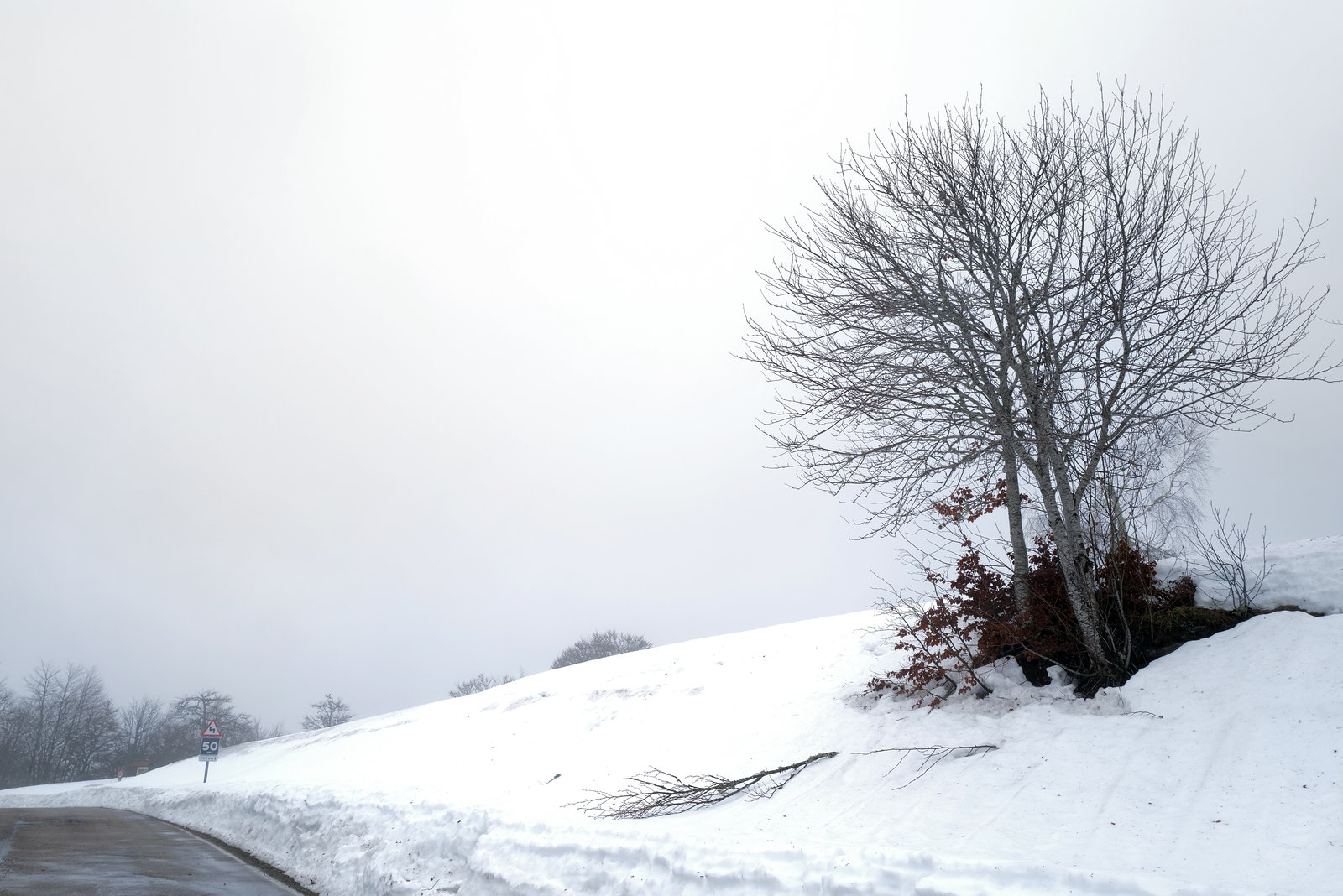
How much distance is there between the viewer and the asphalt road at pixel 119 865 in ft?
27.7

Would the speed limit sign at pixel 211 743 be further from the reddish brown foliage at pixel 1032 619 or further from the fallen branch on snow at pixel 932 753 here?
the fallen branch on snow at pixel 932 753

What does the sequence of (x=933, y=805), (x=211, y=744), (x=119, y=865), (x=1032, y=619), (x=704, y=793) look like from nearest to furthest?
(x=933, y=805) → (x=1032, y=619) → (x=704, y=793) → (x=119, y=865) → (x=211, y=744)

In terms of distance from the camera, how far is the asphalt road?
8.45 metres

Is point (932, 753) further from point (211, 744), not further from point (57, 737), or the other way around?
point (57, 737)

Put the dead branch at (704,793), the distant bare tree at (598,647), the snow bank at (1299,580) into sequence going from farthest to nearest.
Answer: the distant bare tree at (598,647), the dead branch at (704,793), the snow bank at (1299,580)

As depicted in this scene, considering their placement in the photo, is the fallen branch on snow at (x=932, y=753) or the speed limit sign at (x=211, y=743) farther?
the speed limit sign at (x=211, y=743)

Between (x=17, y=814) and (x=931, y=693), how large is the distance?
85.9 ft

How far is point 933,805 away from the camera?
22.9ft

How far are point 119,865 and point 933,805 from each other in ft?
36.8

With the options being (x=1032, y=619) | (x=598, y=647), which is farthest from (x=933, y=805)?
(x=598, y=647)

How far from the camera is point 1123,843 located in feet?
17.8

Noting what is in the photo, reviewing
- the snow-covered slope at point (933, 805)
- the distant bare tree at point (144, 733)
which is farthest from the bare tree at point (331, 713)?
the snow-covered slope at point (933, 805)

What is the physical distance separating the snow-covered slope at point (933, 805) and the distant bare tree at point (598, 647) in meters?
51.2

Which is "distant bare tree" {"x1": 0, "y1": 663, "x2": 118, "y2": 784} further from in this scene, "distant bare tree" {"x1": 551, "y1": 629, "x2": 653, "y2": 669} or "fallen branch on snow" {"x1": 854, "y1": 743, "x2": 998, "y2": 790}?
"fallen branch on snow" {"x1": 854, "y1": 743, "x2": 998, "y2": 790}
